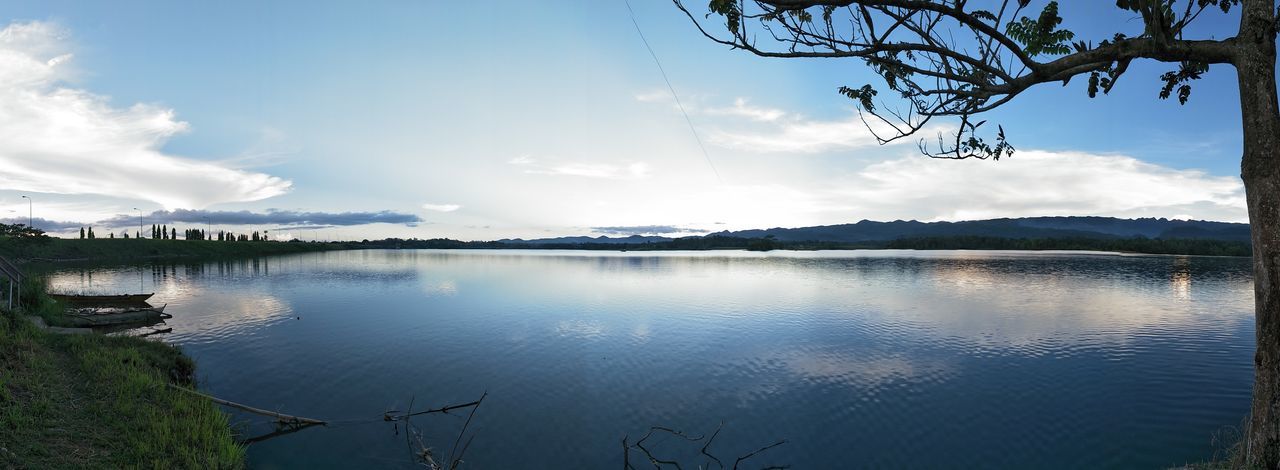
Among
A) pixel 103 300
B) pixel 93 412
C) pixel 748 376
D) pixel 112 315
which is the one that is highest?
pixel 103 300

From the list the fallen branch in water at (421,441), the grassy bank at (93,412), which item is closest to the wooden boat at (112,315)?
the grassy bank at (93,412)

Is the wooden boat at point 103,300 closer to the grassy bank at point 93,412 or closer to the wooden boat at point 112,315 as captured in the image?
the wooden boat at point 112,315

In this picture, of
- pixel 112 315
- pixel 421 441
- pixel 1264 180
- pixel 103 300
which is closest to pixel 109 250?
pixel 103 300

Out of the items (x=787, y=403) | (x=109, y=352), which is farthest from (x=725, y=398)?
(x=109, y=352)

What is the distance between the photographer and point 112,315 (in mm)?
30891

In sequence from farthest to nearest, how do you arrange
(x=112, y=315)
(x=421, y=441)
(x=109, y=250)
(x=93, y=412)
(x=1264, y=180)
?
(x=109, y=250) < (x=112, y=315) < (x=421, y=441) < (x=93, y=412) < (x=1264, y=180)

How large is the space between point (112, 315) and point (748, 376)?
37.3 metres

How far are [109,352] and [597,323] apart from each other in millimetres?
22251

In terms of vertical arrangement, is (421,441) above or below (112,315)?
below

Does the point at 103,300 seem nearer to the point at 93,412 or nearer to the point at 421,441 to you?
the point at 93,412

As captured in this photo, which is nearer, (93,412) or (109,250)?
(93,412)

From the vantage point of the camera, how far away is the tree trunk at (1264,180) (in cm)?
678

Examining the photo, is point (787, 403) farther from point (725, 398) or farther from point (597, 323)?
point (597, 323)

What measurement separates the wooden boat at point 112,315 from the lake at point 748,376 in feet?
5.09
